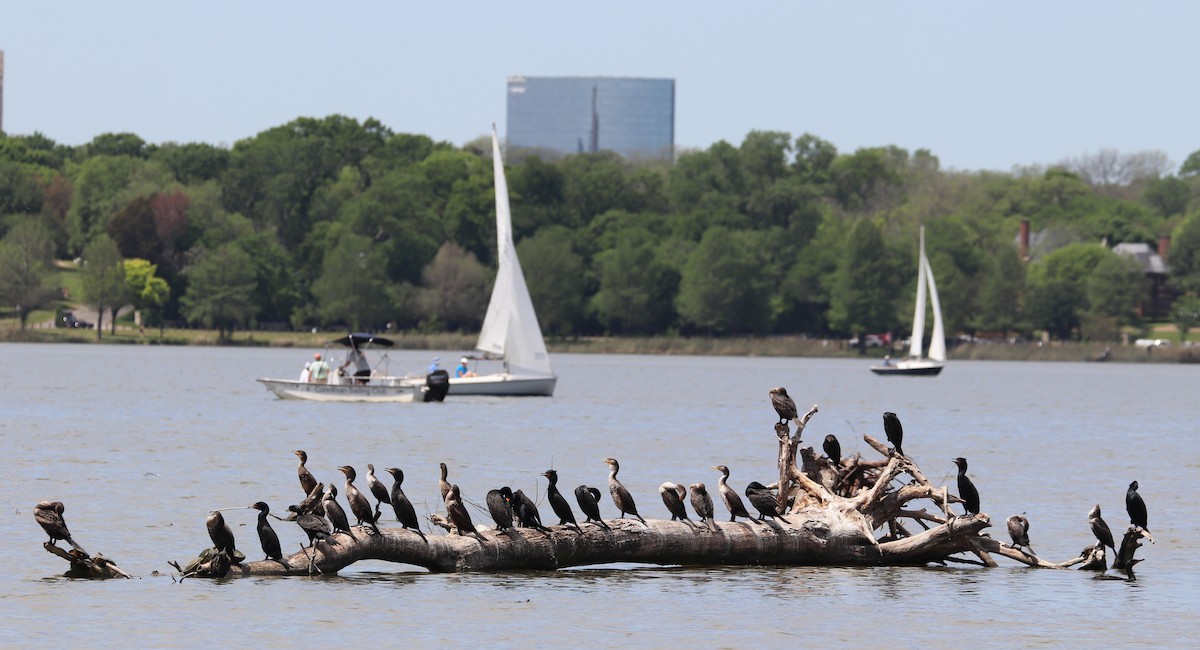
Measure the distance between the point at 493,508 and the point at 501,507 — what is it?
0.11 metres

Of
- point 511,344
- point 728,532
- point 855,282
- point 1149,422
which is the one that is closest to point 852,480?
point 728,532

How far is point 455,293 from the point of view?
7146 inches

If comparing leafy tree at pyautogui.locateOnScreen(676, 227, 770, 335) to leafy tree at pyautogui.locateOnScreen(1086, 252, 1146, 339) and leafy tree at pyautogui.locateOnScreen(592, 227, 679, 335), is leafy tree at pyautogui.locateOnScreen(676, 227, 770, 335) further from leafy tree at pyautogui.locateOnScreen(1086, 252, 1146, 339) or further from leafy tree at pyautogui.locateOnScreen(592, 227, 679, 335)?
leafy tree at pyautogui.locateOnScreen(1086, 252, 1146, 339)

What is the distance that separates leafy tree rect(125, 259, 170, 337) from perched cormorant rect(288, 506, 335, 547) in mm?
152526

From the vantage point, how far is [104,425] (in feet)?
202

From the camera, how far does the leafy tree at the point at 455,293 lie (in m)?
182

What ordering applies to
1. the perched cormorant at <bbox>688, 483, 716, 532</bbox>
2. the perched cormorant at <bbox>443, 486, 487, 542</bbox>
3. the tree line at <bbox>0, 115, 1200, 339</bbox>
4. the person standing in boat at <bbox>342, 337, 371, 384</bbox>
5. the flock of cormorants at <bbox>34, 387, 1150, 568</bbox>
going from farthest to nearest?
the tree line at <bbox>0, 115, 1200, 339</bbox> → the person standing in boat at <bbox>342, 337, 371, 384</bbox> → the perched cormorant at <bbox>688, 483, 716, 532</bbox> → the perched cormorant at <bbox>443, 486, 487, 542</bbox> → the flock of cormorants at <bbox>34, 387, 1150, 568</bbox>

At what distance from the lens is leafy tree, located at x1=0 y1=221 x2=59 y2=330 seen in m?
175

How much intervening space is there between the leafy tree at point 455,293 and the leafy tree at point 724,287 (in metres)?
19.0

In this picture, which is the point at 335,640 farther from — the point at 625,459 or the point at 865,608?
the point at 625,459

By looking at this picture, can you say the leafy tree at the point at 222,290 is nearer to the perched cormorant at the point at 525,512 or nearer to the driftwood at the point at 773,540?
the driftwood at the point at 773,540

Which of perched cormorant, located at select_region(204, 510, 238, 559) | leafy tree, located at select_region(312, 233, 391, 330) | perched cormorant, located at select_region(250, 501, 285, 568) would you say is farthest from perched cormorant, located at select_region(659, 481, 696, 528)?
leafy tree, located at select_region(312, 233, 391, 330)

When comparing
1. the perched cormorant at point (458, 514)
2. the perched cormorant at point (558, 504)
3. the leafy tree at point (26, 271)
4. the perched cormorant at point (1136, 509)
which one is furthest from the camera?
the leafy tree at point (26, 271)

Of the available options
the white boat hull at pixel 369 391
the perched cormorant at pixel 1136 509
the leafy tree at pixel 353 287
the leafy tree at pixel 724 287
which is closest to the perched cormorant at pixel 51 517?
the perched cormorant at pixel 1136 509
